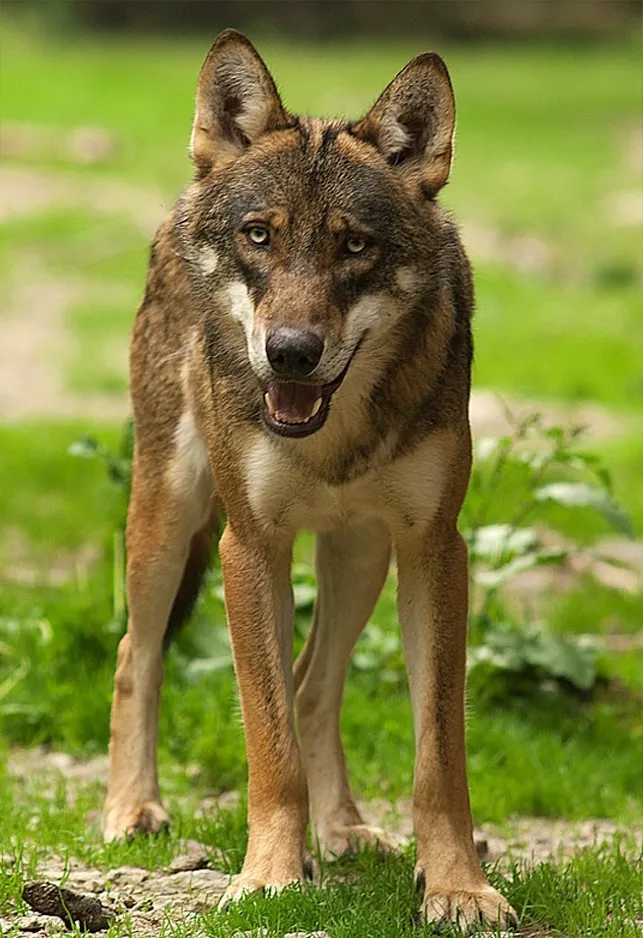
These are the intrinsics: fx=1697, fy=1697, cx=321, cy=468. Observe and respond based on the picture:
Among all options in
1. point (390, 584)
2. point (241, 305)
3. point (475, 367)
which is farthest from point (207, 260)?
point (475, 367)

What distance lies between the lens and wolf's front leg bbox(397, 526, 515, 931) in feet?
16.2

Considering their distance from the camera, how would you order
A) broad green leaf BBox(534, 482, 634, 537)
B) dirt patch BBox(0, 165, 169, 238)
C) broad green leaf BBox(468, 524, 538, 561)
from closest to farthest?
broad green leaf BBox(534, 482, 634, 537) → broad green leaf BBox(468, 524, 538, 561) → dirt patch BBox(0, 165, 169, 238)

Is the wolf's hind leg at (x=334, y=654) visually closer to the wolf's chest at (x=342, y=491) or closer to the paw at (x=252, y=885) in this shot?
the wolf's chest at (x=342, y=491)

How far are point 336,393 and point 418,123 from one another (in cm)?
84

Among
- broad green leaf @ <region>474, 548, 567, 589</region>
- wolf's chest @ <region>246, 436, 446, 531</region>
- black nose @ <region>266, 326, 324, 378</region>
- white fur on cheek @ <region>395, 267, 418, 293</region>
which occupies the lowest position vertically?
broad green leaf @ <region>474, 548, 567, 589</region>

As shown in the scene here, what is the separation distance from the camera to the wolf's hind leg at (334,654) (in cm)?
569

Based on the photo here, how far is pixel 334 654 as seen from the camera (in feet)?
19.2

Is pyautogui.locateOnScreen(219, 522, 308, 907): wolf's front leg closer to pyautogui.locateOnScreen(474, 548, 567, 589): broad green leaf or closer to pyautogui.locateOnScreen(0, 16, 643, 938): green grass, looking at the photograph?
pyautogui.locateOnScreen(0, 16, 643, 938): green grass

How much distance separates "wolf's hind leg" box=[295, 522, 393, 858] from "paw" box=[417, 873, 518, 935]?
0.87 metres

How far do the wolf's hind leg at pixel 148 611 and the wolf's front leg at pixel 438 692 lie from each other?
3.30 feet

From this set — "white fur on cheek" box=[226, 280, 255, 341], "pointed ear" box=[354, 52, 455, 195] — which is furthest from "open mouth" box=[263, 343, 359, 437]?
"pointed ear" box=[354, 52, 455, 195]

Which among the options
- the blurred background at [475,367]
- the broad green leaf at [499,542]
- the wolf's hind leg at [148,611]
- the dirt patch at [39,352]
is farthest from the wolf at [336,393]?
the dirt patch at [39,352]

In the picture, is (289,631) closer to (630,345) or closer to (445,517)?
(445,517)

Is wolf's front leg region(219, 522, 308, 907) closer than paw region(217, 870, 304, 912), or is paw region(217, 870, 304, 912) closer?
paw region(217, 870, 304, 912)
